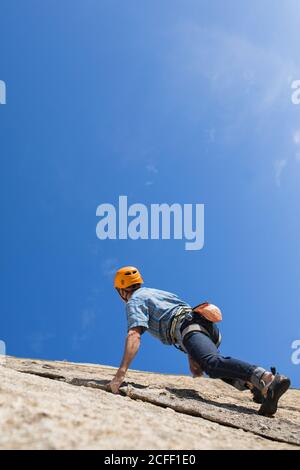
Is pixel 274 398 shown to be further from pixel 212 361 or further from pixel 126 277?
pixel 126 277

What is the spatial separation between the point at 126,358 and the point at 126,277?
3.31ft

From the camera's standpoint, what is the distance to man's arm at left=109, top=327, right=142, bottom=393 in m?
4.47

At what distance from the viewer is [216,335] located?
4.96m

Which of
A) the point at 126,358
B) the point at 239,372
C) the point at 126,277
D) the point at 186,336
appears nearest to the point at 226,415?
the point at 239,372

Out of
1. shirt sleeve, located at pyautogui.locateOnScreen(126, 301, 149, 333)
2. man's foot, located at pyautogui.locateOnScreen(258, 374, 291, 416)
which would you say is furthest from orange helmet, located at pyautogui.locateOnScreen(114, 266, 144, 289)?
man's foot, located at pyautogui.locateOnScreen(258, 374, 291, 416)

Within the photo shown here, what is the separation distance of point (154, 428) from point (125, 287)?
99.4 inches

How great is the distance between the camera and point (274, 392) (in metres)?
4.24

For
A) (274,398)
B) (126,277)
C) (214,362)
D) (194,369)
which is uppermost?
(126,277)

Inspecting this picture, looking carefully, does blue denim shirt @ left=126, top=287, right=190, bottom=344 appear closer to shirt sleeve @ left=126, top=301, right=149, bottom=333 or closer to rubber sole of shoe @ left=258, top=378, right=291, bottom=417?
shirt sleeve @ left=126, top=301, right=149, bottom=333

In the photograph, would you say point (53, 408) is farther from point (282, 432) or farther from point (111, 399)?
point (282, 432)

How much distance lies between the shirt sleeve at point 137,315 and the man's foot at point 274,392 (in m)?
1.32

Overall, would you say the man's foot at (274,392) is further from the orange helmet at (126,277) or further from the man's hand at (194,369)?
the orange helmet at (126,277)

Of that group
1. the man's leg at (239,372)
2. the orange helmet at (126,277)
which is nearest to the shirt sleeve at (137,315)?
the orange helmet at (126,277)
